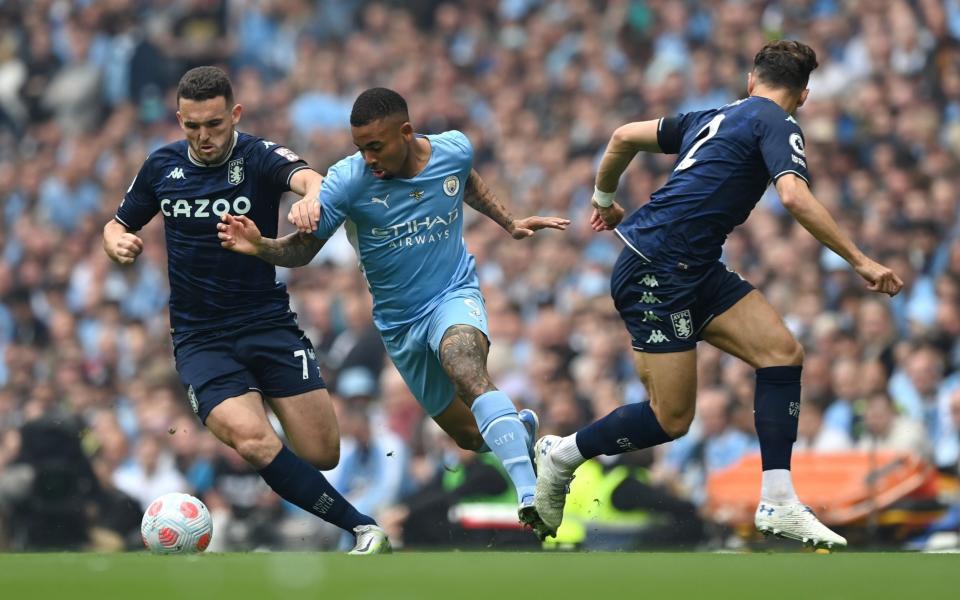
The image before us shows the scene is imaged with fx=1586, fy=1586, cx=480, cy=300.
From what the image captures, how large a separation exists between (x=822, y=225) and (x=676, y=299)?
0.87 m

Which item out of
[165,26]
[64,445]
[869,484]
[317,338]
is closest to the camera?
[869,484]

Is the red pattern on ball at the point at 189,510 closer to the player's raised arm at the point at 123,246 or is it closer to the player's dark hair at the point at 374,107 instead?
the player's raised arm at the point at 123,246

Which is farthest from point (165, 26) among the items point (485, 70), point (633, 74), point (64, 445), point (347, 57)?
point (64, 445)

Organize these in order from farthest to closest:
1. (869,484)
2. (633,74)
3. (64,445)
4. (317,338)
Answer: (633,74) → (317,338) → (64,445) → (869,484)

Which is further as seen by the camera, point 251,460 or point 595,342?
point 595,342

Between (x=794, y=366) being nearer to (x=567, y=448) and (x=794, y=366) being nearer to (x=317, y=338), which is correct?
(x=567, y=448)

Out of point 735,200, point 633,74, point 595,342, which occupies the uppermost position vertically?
point 633,74

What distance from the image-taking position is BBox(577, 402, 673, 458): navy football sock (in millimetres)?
7633

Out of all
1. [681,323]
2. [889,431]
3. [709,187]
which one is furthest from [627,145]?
[889,431]

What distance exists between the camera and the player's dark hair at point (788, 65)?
7332 mm

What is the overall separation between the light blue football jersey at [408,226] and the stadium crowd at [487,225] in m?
2.52

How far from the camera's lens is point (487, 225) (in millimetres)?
14391

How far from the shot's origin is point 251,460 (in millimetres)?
7805

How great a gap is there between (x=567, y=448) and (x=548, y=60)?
9.05m
